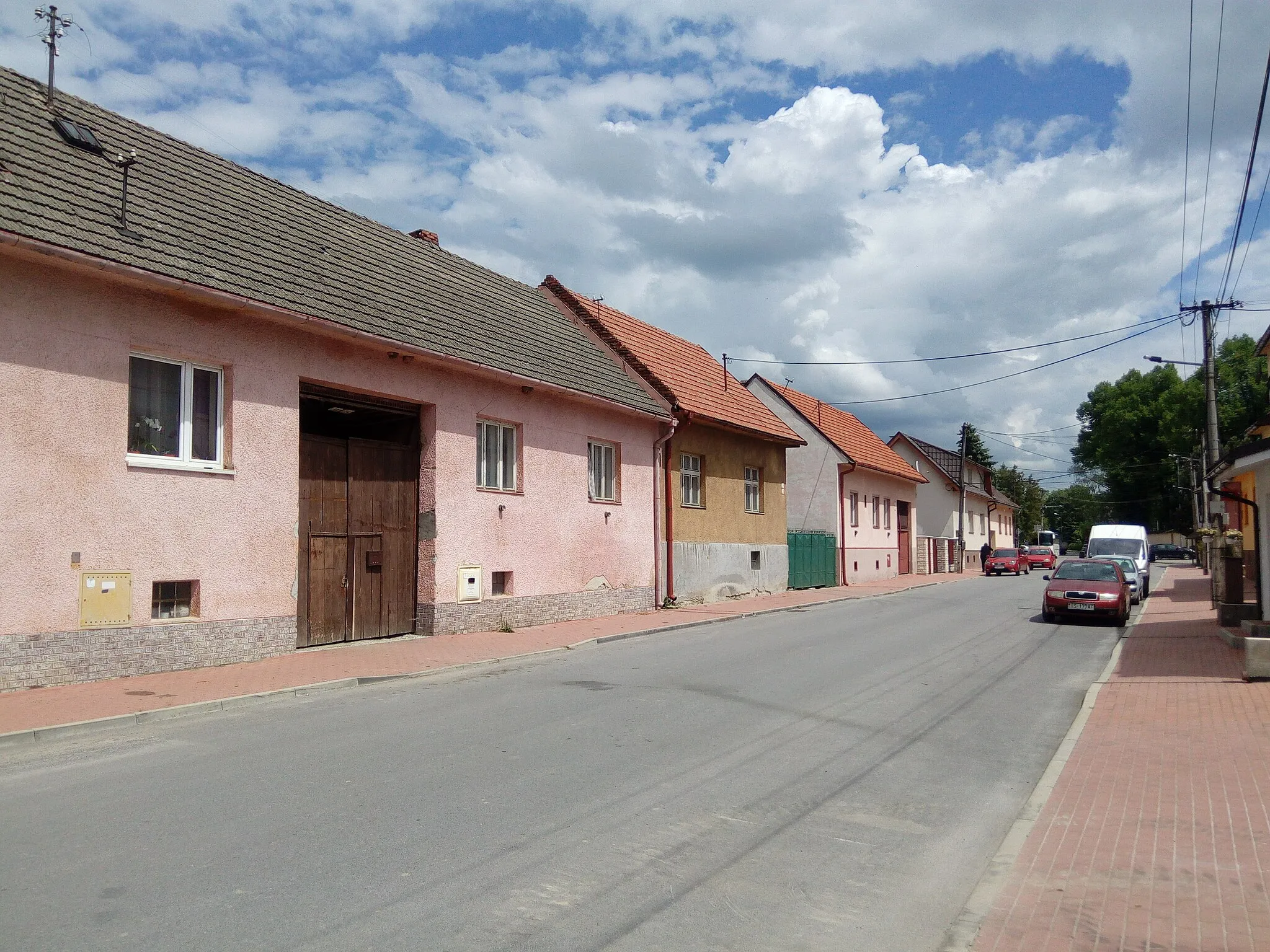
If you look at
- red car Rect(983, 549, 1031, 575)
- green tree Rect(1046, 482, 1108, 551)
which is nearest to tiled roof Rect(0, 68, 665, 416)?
red car Rect(983, 549, 1031, 575)

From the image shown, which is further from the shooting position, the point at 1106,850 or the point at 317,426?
the point at 317,426

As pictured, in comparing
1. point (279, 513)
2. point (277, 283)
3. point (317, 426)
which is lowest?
point (279, 513)

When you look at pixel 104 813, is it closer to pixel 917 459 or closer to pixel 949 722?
pixel 949 722

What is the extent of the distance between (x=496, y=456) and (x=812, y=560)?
1653 cm

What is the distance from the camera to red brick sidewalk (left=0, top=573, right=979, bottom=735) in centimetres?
859

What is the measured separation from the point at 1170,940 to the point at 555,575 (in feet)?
→ 46.6

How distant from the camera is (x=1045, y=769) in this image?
7.27 meters

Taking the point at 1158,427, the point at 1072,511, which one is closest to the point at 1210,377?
the point at 1158,427

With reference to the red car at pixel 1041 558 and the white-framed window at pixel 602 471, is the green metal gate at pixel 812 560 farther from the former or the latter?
the red car at pixel 1041 558

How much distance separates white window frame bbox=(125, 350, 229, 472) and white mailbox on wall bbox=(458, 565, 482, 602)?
15.6 feet

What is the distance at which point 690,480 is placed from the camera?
2322 cm

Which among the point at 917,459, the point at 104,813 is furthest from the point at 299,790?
the point at 917,459

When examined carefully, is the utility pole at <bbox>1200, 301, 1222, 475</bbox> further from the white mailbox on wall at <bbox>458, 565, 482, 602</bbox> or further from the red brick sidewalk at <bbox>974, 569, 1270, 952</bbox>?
the white mailbox on wall at <bbox>458, 565, 482, 602</bbox>

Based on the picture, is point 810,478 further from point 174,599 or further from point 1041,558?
point 174,599
